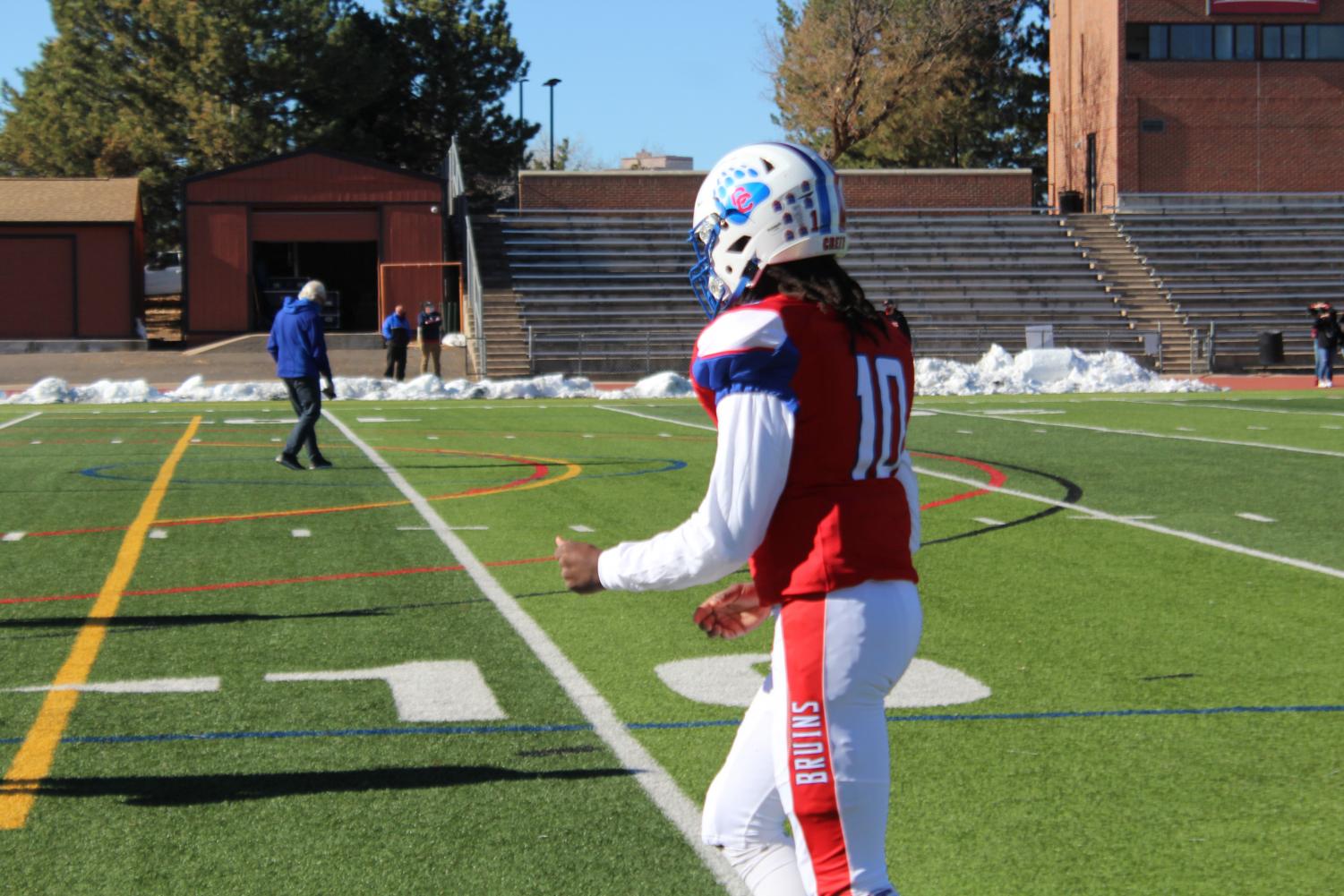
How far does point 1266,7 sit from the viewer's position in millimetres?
47281

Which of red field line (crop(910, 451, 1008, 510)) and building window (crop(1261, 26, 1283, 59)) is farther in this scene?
building window (crop(1261, 26, 1283, 59))

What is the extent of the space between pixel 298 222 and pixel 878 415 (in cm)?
4202

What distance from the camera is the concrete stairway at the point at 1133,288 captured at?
3878 centimetres

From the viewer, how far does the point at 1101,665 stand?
6.41m

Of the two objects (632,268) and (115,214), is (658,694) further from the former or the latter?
(115,214)

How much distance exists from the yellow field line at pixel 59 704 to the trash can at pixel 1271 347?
1253 inches

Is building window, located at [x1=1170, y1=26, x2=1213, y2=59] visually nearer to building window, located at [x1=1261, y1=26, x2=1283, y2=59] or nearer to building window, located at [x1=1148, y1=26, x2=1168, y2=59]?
building window, located at [x1=1148, y1=26, x2=1168, y2=59]

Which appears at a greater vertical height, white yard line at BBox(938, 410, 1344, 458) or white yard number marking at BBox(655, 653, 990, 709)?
white yard line at BBox(938, 410, 1344, 458)

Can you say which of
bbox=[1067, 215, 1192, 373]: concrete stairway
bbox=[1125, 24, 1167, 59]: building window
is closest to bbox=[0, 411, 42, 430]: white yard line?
bbox=[1067, 215, 1192, 373]: concrete stairway

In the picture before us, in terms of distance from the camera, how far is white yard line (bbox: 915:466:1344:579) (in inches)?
349

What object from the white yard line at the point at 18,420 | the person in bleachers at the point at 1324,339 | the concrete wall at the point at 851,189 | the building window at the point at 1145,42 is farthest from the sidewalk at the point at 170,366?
the building window at the point at 1145,42

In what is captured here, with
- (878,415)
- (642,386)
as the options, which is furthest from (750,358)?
(642,386)

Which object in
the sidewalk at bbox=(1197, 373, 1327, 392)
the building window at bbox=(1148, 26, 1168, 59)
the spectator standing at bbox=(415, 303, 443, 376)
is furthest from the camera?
the building window at bbox=(1148, 26, 1168, 59)

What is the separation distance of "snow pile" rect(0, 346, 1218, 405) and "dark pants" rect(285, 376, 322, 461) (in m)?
14.0
